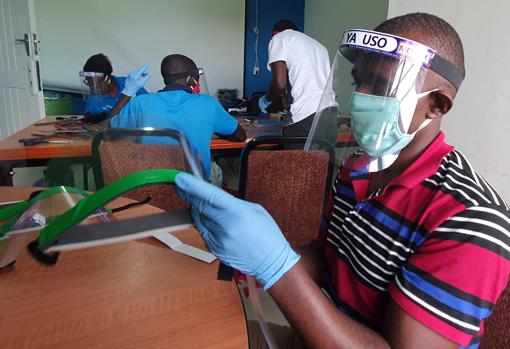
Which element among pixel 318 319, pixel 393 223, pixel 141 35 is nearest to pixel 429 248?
pixel 393 223

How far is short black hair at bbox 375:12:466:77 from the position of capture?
2.34ft

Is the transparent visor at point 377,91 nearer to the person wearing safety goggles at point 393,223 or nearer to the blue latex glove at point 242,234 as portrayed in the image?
the person wearing safety goggles at point 393,223

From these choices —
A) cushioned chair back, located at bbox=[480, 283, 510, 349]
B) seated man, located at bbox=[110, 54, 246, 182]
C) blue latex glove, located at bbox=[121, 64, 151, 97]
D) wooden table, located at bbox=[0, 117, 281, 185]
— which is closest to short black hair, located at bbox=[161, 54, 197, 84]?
seated man, located at bbox=[110, 54, 246, 182]

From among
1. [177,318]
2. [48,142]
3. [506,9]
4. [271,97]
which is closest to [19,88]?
[48,142]

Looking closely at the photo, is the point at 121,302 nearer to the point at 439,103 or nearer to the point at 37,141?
the point at 439,103

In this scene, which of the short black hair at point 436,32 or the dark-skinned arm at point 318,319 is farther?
the short black hair at point 436,32

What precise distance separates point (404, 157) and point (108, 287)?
0.70 metres

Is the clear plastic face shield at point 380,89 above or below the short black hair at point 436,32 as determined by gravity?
below

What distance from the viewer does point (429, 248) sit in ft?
1.95

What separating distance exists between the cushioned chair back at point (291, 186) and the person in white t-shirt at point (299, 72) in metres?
0.83

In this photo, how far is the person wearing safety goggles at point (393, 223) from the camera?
21.5 inches

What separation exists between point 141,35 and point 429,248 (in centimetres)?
452

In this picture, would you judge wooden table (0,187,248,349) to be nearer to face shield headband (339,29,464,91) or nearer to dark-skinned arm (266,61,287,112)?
face shield headband (339,29,464,91)

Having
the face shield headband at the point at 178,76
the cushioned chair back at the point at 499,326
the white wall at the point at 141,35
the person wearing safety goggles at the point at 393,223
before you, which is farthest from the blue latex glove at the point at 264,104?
the cushioned chair back at the point at 499,326
